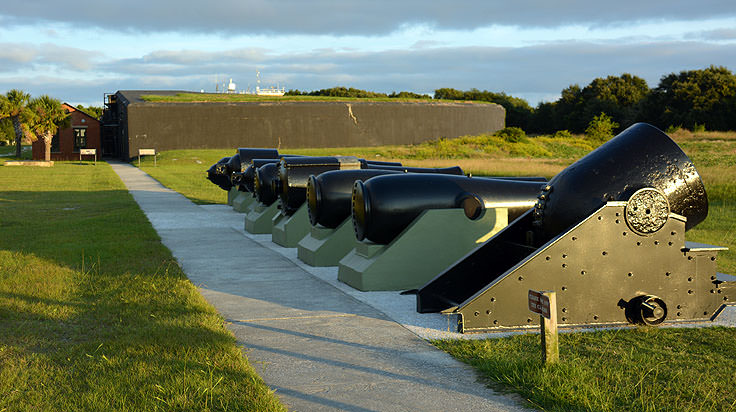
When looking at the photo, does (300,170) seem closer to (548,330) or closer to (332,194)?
(332,194)

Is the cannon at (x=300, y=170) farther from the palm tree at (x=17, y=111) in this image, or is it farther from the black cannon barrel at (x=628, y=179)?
the palm tree at (x=17, y=111)

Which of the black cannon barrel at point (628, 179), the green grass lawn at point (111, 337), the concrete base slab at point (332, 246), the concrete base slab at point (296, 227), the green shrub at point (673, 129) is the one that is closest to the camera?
the green grass lawn at point (111, 337)

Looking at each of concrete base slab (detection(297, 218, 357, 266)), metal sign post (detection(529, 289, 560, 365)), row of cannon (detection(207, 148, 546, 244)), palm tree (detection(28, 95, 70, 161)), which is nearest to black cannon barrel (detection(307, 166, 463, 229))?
row of cannon (detection(207, 148, 546, 244))

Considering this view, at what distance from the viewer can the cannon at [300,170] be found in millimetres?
10023

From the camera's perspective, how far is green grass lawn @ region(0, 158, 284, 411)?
378 centimetres

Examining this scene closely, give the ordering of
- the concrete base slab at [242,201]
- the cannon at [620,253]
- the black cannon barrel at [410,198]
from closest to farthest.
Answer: the cannon at [620,253] < the black cannon barrel at [410,198] < the concrete base slab at [242,201]

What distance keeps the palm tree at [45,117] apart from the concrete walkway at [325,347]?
172 ft

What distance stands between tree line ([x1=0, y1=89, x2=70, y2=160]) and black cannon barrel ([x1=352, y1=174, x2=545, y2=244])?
53640mm

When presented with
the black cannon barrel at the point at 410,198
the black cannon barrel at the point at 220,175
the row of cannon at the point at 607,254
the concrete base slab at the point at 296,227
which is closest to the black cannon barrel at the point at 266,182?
the concrete base slab at the point at 296,227

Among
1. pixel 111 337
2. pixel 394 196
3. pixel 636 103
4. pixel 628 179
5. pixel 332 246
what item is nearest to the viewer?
pixel 111 337

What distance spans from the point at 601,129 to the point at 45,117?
4821 centimetres

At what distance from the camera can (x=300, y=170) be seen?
10.1 meters

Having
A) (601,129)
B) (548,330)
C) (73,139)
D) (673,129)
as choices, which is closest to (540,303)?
(548,330)

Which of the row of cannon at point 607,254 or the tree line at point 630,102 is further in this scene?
the tree line at point 630,102
